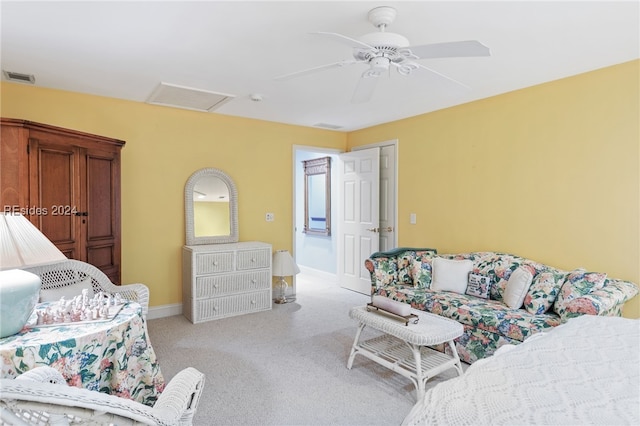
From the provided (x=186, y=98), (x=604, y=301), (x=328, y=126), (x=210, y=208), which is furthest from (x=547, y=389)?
(x=328, y=126)

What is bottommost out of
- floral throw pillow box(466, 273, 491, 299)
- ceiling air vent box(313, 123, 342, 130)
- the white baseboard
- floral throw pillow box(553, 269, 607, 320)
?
the white baseboard

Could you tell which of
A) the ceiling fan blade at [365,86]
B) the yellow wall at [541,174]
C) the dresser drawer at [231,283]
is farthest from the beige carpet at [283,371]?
the ceiling fan blade at [365,86]

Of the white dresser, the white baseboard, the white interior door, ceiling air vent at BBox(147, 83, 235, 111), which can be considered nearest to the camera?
ceiling air vent at BBox(147, 83, 235, 111)

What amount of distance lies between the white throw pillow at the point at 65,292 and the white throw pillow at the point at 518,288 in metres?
3.22

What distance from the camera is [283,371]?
277 cm

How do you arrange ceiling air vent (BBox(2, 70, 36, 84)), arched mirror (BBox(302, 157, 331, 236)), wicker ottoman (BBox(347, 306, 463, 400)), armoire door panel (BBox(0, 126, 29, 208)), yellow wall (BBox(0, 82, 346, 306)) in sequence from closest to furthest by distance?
wicker ottoman (BBox(347, 306, 463, 400))
armoire door panel (BBox(0, 126, 29, 208))
ceiling air vent (BBox(2, 70, 36, 84))
yellow wall (BBox(0, 82, 346, 306))
arched mirror (BBox(302, 157, 331, 236))

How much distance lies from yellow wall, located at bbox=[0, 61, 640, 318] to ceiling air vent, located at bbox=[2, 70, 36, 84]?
0.17m

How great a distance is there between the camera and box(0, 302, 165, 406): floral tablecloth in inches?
60.4

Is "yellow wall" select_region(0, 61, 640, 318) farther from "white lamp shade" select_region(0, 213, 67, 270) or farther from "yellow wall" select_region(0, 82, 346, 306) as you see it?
"white lamp shade" select_region(0, 213, 67, 270)

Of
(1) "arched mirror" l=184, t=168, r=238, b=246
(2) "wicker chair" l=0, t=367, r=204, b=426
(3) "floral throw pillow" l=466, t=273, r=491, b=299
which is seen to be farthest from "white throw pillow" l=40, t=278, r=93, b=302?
(3) "floral throw pillow" l=466, t=273, r=491, b=299

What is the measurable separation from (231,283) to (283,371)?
158cm

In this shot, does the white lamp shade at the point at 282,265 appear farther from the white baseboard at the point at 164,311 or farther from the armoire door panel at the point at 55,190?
the armoire door panel at the point at 55,190

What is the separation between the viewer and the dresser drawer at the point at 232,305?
3934mm

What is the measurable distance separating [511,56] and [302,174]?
4.35 m
